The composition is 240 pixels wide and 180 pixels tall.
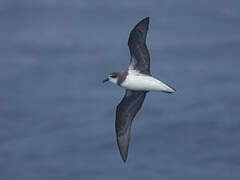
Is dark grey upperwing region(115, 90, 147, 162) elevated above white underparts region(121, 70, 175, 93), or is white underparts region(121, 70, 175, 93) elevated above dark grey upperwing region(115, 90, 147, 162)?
white underparts region(121, 70, 175, 93)

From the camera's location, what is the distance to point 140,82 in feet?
74.3

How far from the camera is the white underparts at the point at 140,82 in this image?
2231 cm

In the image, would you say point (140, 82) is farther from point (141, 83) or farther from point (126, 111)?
point (126, 111)

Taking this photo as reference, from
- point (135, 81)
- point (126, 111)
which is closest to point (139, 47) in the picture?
point (135, 81)

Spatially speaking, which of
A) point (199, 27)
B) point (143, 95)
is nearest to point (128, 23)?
point (199, 27)

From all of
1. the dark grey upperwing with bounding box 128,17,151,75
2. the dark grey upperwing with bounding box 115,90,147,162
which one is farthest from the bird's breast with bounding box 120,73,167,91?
the dark grey upperwing with bounding box 115,90,147,162

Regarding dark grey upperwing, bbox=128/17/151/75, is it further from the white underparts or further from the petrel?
Result: the white underparts

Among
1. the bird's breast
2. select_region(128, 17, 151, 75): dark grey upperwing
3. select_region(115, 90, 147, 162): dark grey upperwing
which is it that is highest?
select_region(128, 17, 151, 75): dark grey upperwing

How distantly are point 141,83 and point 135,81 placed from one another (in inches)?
7.3

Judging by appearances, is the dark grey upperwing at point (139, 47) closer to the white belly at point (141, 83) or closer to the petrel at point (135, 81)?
the petrel at point (135, 81)

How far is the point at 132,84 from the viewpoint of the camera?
22.8 m

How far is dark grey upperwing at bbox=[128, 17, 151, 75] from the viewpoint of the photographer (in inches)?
884

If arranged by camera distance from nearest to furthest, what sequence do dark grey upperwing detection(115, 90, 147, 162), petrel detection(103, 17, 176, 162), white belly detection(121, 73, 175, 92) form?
white belly detection(121, 73, 175, 92), petrel detection(103, 17, 176, 162), dark grey upperwing detection(115, 90, 147, 162)

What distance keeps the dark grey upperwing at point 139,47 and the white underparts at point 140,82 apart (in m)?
0.16
